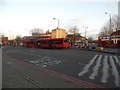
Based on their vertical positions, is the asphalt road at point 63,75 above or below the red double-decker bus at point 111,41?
below

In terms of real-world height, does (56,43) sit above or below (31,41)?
below

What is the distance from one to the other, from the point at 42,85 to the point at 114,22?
4266cm

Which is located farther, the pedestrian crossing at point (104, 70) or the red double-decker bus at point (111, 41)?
the red double-decker bus at point (111, 41)

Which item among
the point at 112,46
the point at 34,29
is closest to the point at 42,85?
the point at 112,46

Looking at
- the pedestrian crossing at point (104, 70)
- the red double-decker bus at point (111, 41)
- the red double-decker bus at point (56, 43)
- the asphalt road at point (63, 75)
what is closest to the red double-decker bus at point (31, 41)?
the red double-decker bus at point (56, 43)

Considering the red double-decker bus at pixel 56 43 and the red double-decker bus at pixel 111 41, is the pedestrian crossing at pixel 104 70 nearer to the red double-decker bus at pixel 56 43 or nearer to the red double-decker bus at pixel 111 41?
the red double-decker bus at pixel 56 43

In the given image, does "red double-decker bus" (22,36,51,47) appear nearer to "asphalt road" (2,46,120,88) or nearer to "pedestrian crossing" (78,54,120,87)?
"asphalt road" (2,46,120,88)

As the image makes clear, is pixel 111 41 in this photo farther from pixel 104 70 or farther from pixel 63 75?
pixel 63 75

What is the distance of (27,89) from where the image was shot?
444cm

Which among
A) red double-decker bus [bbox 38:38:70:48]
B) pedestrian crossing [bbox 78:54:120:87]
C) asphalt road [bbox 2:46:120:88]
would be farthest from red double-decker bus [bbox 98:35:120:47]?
asphalt road [bbox 2:46:120:88]

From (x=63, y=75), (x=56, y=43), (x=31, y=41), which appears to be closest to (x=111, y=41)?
(x=56, y=43)

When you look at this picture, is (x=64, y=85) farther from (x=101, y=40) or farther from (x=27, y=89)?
(x=101, y=40)

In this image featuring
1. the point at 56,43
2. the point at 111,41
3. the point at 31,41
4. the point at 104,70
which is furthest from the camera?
the point at 31,41

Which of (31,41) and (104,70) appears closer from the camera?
(104,70)
